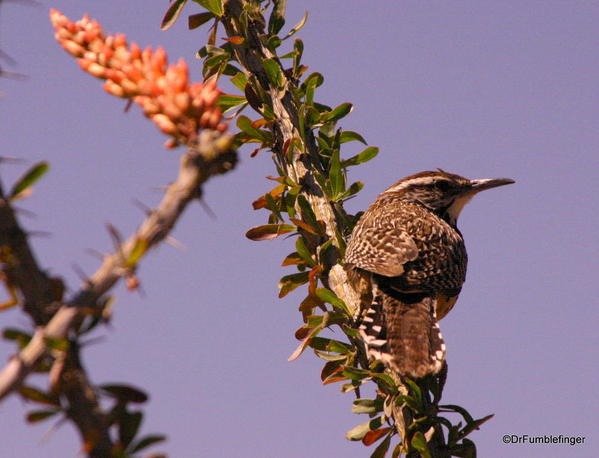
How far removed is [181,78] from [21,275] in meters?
0.47

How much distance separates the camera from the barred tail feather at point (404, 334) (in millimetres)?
3410

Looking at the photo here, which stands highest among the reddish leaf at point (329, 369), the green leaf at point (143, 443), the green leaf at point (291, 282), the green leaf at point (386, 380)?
the green leaf at point (291, 282)

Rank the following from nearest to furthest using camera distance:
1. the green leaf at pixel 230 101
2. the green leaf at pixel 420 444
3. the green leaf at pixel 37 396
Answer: the green leaf at pixel 37 396 < the green leaf at pixel 420 444 < the green leaf at pixel 230 101

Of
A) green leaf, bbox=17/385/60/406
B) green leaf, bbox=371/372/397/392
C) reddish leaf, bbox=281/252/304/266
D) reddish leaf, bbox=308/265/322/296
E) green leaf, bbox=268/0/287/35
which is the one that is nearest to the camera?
green leaf, bbox=17/385/60/406

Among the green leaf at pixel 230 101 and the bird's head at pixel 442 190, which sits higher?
the bird's head at pixel 442 190

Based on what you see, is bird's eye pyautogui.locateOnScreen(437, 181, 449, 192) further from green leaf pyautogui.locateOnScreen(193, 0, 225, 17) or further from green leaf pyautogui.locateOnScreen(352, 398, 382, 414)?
green leaf pyautogui.locateOnScreen(352, 398, 382, 414)

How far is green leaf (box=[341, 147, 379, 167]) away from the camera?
3.83 m

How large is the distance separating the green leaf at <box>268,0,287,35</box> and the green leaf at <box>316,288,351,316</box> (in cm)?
141

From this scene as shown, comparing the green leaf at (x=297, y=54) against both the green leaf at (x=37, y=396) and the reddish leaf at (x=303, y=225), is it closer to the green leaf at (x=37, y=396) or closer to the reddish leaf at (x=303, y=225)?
the reddish leaf at (x=303, y=225)

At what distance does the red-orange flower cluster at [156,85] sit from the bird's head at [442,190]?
449 cm

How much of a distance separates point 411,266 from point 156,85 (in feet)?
10.9

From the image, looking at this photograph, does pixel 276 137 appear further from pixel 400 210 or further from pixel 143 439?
A: pixel 143 439

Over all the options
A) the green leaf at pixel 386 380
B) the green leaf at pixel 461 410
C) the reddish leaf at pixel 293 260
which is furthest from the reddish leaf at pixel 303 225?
the green leaf at pixel 461 410

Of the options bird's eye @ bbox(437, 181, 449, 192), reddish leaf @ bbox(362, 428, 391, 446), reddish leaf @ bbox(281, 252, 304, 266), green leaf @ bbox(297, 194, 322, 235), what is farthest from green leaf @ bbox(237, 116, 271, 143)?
bird's eye @ bbox(437, 181, 449, 192)
